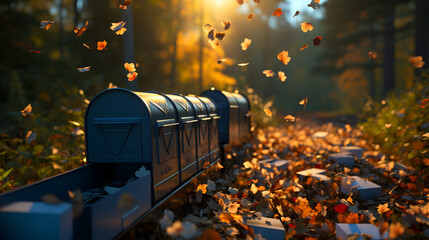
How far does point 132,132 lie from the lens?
3682mm

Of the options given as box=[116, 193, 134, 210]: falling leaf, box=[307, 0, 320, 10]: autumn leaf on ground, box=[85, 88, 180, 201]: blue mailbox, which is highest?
box=[307, 0, 320, 10]: autumn leaf on ground

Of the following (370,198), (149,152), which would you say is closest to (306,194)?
(370,198)

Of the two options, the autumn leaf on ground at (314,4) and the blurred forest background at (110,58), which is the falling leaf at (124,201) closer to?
the blurred forest background at (110,58)

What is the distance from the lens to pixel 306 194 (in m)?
4.77

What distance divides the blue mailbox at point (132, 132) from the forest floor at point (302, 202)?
27.6 inches

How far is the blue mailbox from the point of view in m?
3.61

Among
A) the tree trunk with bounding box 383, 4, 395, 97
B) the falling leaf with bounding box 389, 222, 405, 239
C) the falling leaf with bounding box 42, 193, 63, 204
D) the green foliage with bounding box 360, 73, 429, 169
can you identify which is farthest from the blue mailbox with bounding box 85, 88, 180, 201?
the tree trunk with bounding box 383, 4, 395, 97

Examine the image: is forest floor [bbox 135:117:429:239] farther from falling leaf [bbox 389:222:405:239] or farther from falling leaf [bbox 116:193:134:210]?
falling leaf [bbox 116:193:134:210]

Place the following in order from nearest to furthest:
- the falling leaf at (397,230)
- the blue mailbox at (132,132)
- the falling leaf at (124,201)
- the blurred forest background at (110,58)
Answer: the falling leaf at (397,230), the falling leaf at (124,201), the blue mailbox at (132,132), the blurred forest background at (110,58)

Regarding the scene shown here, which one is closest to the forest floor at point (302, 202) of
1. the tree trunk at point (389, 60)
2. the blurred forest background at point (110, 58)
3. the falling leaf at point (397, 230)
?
the falling leaf at point (397, 230)

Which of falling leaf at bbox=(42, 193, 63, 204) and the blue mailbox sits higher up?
the blue mailbox

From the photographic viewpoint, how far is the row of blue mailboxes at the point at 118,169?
2270mm

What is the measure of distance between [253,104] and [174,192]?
361 inches

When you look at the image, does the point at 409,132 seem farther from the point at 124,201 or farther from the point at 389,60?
the point at 389,60
